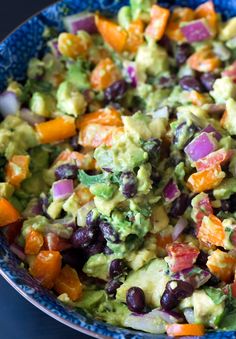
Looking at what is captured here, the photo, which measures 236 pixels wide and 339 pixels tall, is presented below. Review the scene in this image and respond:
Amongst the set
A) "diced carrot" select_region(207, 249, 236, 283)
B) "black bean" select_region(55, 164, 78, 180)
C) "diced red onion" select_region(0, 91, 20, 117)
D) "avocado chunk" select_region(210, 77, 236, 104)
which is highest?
"diced red onion" select_region(0, 91, 20, 117)

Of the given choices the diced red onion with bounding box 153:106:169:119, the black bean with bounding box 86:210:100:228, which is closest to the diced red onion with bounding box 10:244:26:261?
the black bean with bounding box 86:210:100:228

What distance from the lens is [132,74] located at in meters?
2.74

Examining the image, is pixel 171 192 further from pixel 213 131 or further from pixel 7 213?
pixel 7 213

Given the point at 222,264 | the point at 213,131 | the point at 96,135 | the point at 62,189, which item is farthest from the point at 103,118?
the point at 222,264

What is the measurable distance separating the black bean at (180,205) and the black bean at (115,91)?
599mm

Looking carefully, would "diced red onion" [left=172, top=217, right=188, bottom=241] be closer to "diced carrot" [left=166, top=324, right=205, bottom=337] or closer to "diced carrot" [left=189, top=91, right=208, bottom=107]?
"diced carrot" [left=166, top=324, right=205, bottom=337]

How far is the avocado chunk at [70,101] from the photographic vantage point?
2607 millimetres

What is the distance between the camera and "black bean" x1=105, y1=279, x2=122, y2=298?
221 centimetres

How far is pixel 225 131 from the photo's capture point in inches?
95.7

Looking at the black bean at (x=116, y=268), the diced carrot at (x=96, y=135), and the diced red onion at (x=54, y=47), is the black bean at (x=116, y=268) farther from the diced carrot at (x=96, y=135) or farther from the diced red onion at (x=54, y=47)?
the diced red onion at (x=54, y=47)

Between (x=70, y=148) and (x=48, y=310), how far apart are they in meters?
0.79

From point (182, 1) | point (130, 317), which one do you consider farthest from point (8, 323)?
point (182, 1)

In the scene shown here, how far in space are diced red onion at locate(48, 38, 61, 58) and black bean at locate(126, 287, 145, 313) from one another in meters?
1.18

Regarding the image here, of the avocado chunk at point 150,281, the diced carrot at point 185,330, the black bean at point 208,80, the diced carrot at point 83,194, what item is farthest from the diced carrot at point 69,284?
the black bean at point 208,80
